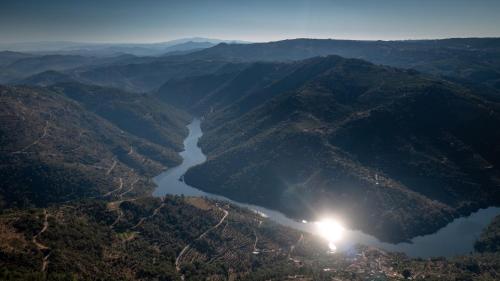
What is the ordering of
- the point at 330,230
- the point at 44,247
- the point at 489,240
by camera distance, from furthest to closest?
the point at 330,230 < the point at 489,240 < the point at 44,247

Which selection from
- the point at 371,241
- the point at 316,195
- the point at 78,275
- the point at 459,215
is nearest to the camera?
the point at 78,275

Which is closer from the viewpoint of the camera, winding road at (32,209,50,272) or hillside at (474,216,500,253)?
winding road at (32,209,50,272)

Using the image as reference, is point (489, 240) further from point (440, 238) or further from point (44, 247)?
point (44, 247)

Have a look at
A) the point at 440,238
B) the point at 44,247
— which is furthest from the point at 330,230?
the point at 44,247

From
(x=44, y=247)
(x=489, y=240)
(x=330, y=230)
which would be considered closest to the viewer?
(x=44, y=247)

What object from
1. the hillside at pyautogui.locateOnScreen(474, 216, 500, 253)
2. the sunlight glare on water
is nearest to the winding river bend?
the sunlight glare on water

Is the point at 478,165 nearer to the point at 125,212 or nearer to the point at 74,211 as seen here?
the point at 125,212

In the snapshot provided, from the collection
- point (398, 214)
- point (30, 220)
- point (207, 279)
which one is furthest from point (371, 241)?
point (30, 220)

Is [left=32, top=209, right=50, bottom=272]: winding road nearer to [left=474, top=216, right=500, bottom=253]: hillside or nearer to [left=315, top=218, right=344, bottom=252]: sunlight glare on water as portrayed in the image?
[left=315, top=218, right=344, bottom=252]: sunlight glare on water

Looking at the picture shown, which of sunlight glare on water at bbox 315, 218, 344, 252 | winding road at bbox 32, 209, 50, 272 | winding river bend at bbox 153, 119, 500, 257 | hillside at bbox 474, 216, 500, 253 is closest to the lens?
winding road at bbox 32, 209, 50, 272

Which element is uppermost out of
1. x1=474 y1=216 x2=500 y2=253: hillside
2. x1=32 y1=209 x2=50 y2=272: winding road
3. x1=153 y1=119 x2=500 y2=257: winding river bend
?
x1=32 y1=209 x2=50 y2=272: winding road

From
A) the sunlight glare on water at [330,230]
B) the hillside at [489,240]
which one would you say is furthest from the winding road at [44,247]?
the hillside at [489,240]
